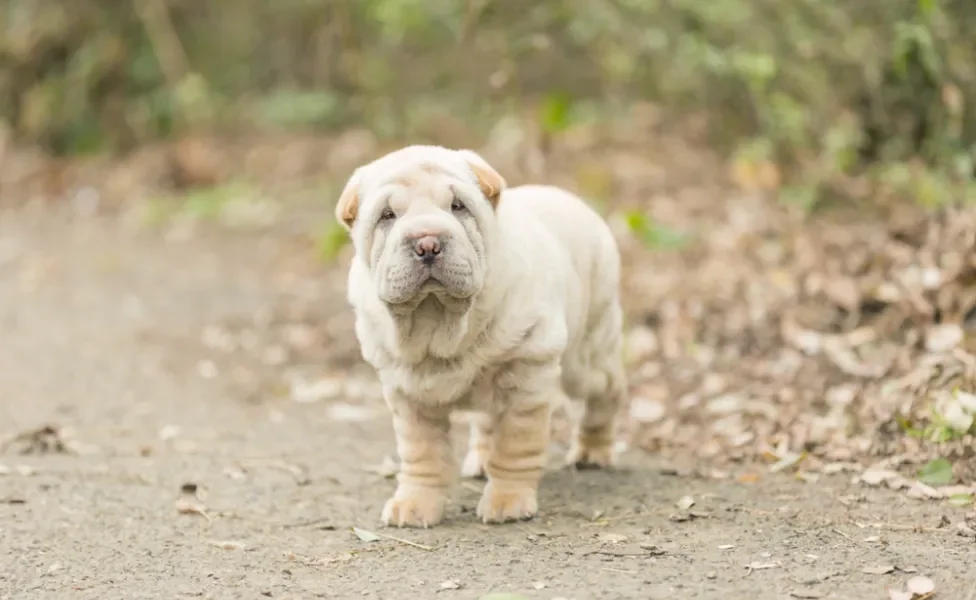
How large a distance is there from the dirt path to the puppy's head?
0.95 meters

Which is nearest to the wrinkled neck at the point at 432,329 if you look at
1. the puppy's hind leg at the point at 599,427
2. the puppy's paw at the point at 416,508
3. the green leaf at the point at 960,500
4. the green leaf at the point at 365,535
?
the puppy's paw at the point at 416,508

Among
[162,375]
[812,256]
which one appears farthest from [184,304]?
[812,256]

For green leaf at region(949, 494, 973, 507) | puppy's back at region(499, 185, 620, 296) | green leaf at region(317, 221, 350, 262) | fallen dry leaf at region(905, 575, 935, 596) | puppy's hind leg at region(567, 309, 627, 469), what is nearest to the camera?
fallen dry leaf at region(905, 575, 935, 596)

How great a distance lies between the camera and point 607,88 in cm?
1345

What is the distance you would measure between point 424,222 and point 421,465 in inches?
42.5

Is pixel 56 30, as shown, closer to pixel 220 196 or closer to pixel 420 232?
pixel 220 196

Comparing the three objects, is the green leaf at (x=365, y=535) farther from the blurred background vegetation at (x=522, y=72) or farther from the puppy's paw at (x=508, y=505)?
the blurred background vegetation at (x=522, y=72)

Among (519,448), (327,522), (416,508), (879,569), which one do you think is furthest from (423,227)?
(879,569)

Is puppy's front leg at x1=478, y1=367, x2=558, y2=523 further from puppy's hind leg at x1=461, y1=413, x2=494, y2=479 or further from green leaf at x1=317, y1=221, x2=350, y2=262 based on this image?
green leaf at x1=317, y1=221, x2=350, y2=262

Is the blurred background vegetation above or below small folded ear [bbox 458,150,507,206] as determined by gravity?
above

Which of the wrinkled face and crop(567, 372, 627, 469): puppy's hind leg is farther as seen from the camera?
crop(567, 372, 627, 469): puppy's hind leg

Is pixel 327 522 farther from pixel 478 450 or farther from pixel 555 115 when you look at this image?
pixel 555 115

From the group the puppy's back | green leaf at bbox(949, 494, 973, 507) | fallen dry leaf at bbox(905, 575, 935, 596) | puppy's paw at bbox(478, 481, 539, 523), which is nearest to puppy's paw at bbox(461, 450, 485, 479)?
puppy's paw at bbox(478, 481, 539, 523)

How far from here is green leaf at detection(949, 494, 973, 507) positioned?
474 cm
